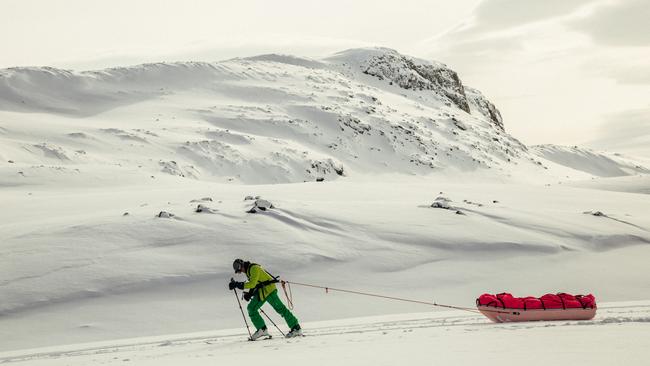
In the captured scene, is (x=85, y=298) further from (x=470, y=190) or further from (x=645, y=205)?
(x=645, y=205)

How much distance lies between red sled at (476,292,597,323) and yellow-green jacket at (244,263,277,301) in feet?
11.6

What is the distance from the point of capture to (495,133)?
7688 centimetres

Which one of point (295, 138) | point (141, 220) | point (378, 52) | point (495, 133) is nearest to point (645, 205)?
point (141, 220)

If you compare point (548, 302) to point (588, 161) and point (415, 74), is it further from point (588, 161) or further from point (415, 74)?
point (588, 161)

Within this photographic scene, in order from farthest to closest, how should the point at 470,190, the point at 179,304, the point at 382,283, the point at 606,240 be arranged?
the point at 470,190, the point at 606,240, the point at 382,283, the point at 179,304

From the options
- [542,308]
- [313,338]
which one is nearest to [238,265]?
[313,338]

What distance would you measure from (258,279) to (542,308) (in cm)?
456

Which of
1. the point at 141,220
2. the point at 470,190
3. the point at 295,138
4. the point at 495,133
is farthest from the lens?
the point at 495,133

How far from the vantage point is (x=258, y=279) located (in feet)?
33.3

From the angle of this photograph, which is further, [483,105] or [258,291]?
[483,105]

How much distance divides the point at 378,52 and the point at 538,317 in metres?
81.1

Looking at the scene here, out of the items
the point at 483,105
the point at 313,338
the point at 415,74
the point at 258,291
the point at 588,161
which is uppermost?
the point at 483,105

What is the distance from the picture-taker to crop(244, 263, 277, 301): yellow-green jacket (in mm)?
10125

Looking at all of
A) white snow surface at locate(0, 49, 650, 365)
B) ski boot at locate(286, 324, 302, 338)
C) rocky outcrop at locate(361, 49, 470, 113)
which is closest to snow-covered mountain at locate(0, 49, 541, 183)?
rocky outcrop at locate(361, 49, 470, 113)
